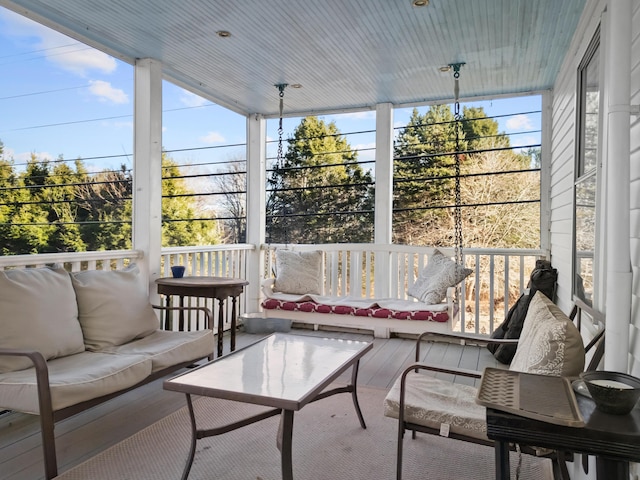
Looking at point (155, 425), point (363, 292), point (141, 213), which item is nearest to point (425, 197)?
point (363, 292)

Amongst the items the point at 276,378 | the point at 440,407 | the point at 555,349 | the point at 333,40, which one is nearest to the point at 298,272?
the point at 333,40

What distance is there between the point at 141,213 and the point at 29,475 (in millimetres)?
2263

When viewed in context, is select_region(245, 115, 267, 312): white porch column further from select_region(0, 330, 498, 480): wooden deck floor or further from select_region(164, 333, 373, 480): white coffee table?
select_region(164, 333, 373, 480): white coffee table

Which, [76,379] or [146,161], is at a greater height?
[146,161]

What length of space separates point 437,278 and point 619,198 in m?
2.71

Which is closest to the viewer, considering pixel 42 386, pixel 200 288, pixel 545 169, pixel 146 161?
pixel 42 386

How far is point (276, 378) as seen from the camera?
2139 millimetres

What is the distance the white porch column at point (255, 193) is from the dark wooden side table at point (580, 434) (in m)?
4.57

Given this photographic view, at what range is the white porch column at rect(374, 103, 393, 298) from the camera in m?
5.17

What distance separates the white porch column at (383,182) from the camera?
5.17m

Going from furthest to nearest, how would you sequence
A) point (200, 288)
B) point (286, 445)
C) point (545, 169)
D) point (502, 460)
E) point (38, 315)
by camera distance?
point (545, 169) → point (200, 288) → point (38, 315) → point (286, 445) → point (502, 460)

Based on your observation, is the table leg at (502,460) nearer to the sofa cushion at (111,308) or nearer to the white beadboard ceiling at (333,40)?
the sofa cushion at (111,308)

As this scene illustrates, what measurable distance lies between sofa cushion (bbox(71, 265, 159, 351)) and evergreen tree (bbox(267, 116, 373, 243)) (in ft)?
8.09

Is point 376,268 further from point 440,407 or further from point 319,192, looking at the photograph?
point 440,407
